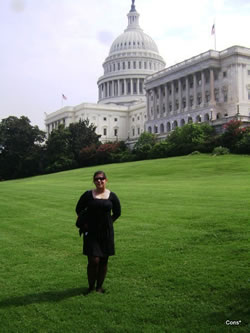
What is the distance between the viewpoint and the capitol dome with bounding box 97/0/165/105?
160 metres

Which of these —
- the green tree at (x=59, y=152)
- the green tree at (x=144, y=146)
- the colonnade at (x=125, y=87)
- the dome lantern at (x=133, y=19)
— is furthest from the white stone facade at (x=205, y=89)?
the dome lantern at (x=133, y=19)

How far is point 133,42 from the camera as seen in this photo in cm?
16600

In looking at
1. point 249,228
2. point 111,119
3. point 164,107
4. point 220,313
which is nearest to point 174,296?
point 220,313

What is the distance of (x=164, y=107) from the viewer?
11894cm

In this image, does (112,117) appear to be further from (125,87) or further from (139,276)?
(139,276)

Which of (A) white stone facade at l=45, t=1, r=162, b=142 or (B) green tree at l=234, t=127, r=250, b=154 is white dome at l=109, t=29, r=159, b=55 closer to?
(A) white stone facade at l=45, t=1, r=162, b=142

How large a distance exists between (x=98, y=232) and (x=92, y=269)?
2.47 feet

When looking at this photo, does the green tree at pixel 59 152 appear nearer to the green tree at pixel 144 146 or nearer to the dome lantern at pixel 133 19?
the green tree at pixel 144 146

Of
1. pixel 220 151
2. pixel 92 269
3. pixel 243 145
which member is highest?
pixel 243 145

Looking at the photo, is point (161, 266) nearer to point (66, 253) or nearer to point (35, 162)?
point (66, 253)

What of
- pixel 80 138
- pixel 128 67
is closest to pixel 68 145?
pixel 80 138

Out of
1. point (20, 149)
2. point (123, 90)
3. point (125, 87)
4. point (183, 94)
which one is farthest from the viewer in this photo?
point (123, 90)

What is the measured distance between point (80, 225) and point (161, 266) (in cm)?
248

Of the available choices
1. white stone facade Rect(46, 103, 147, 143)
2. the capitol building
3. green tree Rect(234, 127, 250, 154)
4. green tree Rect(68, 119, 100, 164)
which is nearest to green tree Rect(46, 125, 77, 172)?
green tree Rect(68, 119, 100, 164)
